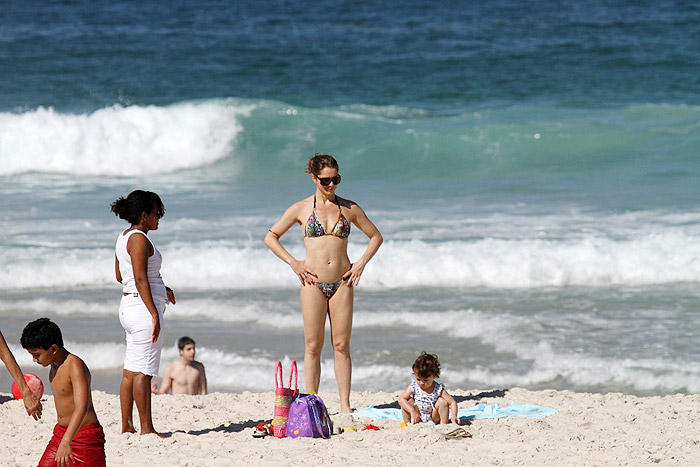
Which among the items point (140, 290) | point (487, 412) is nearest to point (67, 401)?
point (140, 290)

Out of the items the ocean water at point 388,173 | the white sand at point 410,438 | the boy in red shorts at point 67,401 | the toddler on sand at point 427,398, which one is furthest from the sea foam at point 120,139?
the boy in red shorts at point 67,401

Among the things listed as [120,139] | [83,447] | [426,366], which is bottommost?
[83,447]

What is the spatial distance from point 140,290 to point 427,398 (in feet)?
6.64

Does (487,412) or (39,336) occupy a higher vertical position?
(39,336)

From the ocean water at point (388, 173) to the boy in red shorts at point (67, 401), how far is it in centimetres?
353

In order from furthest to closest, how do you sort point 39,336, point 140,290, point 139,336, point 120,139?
point 120,139 → point 139,336 → point 140,290 → point 39,336

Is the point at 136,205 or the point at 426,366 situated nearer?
the point at 136,205

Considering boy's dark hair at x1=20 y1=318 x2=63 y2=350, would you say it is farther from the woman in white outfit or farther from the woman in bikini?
the woman in bikini

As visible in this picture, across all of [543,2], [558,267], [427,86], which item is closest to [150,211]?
[558,267]

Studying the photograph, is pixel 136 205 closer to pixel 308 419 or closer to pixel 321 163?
pixel 321 163

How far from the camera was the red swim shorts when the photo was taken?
4.45 meters

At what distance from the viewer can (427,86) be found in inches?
949

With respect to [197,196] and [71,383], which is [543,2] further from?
[71,383]

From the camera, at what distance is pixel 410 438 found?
19.3 ft
